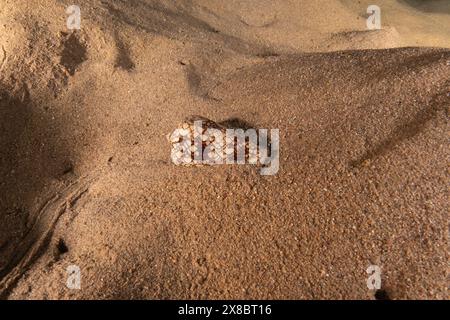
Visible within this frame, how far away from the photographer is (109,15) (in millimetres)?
3004

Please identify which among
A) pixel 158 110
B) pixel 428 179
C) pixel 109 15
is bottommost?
pixel 428 179

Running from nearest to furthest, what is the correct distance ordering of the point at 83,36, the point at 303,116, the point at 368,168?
the point at 368,168 < the point at 303,116 < the point at 83,36

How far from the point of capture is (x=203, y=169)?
201 cm

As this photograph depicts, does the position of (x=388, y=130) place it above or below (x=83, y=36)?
below

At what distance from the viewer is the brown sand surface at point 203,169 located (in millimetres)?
1737

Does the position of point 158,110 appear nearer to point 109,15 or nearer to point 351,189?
point 109,15

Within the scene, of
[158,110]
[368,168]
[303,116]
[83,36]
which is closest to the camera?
[368,168]

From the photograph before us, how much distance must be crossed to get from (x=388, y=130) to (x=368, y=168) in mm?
280

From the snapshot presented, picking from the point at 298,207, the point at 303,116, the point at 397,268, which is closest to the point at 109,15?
the point at 303,116

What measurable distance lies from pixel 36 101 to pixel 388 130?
231 cm

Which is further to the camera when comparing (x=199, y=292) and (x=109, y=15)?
(x=109, y=15)

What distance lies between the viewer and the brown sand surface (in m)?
1.74
